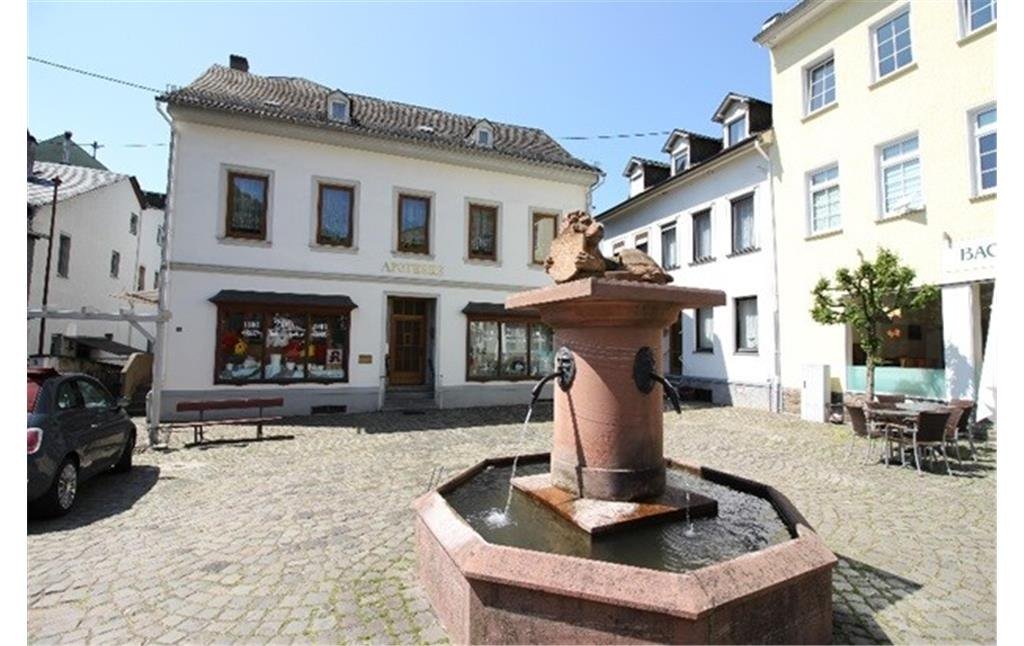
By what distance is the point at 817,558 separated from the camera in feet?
10.0

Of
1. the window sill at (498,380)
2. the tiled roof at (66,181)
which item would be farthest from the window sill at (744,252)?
the tiled roof at (66,181)

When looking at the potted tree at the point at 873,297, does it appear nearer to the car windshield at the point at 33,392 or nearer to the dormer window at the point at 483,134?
the dormer window at the point at 483,134

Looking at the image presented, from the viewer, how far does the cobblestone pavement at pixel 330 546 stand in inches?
140

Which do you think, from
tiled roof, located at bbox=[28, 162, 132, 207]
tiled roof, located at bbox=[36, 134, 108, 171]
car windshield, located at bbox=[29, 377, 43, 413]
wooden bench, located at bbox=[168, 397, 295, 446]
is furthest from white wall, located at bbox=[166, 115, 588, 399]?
tiled roof, located at bbox=[36, 134, 108, 171]

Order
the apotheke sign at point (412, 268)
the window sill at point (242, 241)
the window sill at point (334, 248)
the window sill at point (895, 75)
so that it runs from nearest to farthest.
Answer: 1. the window sill at point (895, 75)
2. the window sill at point (242, 241)
3. the window sill at point (334, 248)
4. the apotheke sign at point (412, 268)

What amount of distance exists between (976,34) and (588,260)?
41.4ft

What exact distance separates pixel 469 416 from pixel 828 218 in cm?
1136

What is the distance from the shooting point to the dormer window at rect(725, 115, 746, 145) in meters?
17.9

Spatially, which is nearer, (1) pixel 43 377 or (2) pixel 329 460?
(1) pixel 43 377

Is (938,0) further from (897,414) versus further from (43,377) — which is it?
(43,377)

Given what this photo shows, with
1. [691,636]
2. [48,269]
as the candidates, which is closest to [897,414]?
[691,636]

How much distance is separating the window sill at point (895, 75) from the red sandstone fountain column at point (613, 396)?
12.3 meters

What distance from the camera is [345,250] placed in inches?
598

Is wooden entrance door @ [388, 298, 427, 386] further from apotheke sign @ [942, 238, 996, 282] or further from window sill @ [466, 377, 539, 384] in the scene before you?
apotheke sign @ [942, 238, 996, 282]
